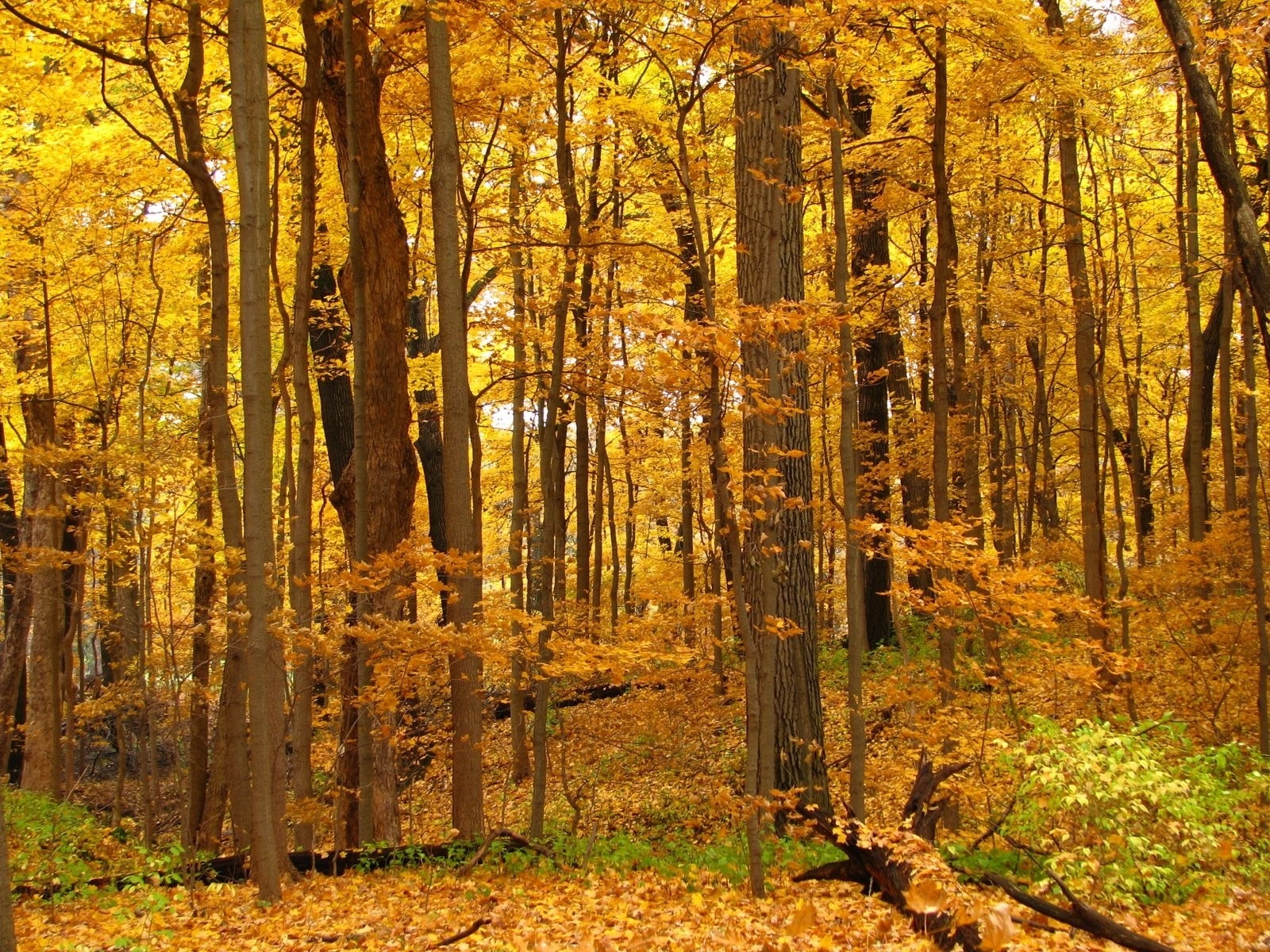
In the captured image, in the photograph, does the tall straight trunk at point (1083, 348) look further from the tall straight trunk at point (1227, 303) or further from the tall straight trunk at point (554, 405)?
the tall straight trunk at point (554, 405)

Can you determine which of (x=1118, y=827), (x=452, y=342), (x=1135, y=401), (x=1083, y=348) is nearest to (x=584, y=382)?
(x=452, y=342)

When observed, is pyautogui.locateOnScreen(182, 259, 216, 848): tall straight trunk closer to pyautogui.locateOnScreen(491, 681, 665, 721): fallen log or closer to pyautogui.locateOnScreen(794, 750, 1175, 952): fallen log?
pyautogui.locateOnScreen(491, 681, 665, 721): fallen log

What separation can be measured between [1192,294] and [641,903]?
28.4 feet

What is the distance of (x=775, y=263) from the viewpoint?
7352 mm

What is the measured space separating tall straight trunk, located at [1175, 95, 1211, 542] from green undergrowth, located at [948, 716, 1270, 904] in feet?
18.7

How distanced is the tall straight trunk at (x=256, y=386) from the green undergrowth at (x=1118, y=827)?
14.0ft

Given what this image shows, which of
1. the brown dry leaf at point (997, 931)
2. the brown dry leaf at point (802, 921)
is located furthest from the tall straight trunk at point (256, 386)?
the brown dry leaf at point (997, 931)

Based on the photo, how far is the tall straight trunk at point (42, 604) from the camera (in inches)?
461

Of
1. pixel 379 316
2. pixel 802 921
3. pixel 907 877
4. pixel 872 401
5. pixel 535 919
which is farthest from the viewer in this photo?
pixel 872 401

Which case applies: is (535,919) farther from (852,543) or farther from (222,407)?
(222,407)

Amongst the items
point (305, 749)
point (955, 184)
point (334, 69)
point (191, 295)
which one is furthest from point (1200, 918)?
point (191, 295)

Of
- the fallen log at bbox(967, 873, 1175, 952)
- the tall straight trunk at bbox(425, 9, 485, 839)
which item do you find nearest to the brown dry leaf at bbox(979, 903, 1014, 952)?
the fallen log at bbox(967, 873, 1175, 952)

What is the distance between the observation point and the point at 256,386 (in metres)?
5.30

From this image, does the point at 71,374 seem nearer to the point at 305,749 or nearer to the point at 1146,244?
the point at 305,749
